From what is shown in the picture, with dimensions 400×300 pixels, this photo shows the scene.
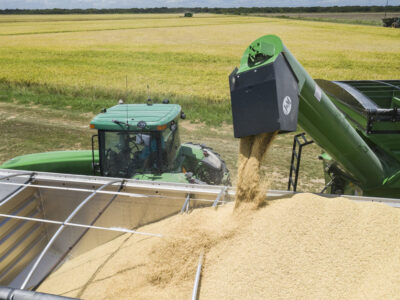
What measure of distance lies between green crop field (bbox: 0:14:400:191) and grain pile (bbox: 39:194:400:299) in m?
4.23

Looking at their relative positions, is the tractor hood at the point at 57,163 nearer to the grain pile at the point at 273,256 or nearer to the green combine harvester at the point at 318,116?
the grain pile at the point at 273,256

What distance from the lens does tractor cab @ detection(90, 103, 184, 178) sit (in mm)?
4668

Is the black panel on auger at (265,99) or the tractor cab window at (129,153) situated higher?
the black panel on auger at (265,99)

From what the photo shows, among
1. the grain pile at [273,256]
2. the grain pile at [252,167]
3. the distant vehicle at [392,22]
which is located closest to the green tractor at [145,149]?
the grain pile at [252,167]

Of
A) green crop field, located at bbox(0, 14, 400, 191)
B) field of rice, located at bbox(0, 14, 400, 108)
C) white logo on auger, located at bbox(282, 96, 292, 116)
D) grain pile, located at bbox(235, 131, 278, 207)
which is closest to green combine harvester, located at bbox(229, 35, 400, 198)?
white logo on auger, located at bbox(282, 96, 292, 116)

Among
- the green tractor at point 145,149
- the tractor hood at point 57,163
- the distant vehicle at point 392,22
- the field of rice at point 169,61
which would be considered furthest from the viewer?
the distant vehicle at point 392,22

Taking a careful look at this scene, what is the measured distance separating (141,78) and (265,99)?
14384 mm

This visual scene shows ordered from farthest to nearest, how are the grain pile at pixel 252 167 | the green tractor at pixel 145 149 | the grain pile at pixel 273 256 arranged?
the green tractor at pixel 145 149 → the grain pile at pixel 252 167 → the grain pile at pixel 273 256

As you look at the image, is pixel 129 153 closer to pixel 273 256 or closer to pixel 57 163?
pixel 57 163

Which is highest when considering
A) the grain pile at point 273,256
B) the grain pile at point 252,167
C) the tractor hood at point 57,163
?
the grain pile at point 252,167

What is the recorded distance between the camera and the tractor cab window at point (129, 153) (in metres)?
4.70

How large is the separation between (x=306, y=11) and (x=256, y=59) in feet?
301

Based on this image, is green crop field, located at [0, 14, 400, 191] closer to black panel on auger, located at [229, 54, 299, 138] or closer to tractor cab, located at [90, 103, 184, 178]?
tractor cab, located at [90, 103, 184, 178]

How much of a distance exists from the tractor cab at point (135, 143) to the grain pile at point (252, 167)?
1956 mm
